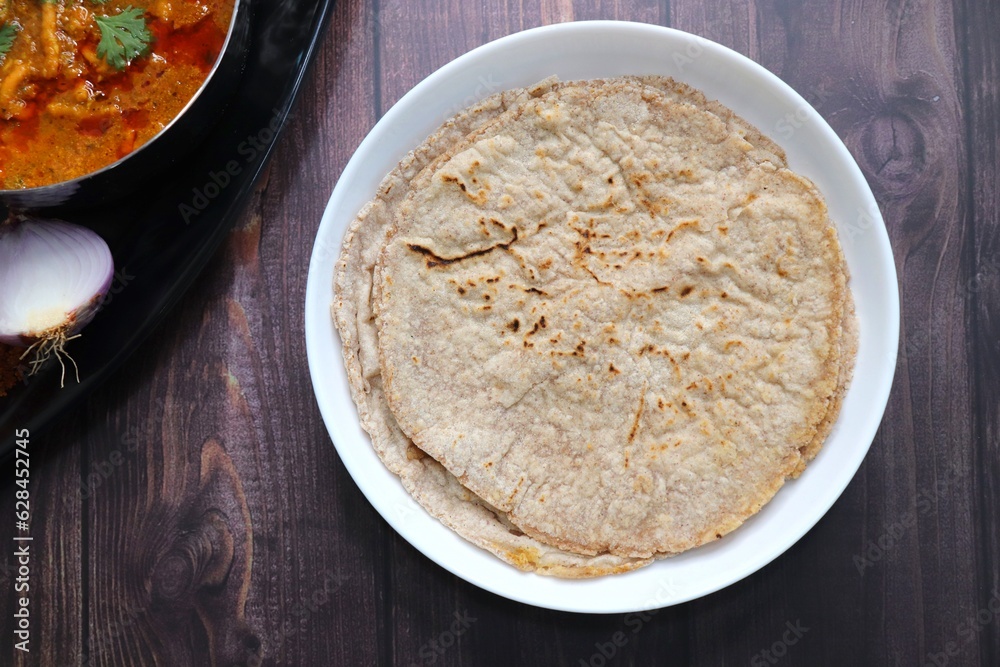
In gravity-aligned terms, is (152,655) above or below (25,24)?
below

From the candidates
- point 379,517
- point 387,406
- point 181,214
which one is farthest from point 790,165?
point 181,214

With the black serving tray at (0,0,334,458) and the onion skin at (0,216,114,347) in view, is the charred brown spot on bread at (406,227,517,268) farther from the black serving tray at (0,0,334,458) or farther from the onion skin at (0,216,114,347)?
the onion skin at (0,216,114,347)

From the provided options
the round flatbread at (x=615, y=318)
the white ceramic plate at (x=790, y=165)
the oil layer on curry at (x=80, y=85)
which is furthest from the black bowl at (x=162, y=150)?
the round flatbread at (x=615, y=318)

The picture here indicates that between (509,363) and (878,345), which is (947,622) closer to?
(878,345)

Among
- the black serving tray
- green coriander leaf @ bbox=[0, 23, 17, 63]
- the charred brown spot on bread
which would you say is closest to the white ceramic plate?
the charred brown spot on bread

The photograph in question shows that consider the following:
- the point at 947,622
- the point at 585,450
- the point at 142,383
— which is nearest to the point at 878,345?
the point at 585,450

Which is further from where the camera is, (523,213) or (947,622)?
(947,622)

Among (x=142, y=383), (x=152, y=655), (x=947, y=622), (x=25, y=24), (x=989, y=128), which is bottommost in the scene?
(x=152, y=655)

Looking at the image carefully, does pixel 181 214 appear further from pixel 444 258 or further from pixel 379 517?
pixel 379 517
